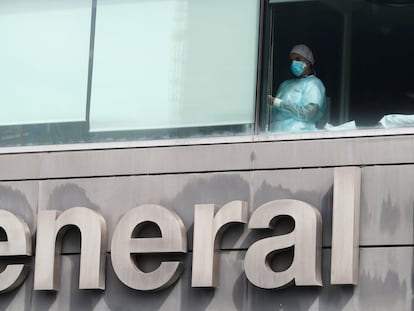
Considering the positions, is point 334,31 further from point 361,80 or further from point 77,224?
point 77,224

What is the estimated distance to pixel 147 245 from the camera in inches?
471

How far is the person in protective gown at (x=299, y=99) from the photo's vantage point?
1212 centimetres

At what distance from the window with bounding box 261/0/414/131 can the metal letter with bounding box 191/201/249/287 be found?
902 millimetres

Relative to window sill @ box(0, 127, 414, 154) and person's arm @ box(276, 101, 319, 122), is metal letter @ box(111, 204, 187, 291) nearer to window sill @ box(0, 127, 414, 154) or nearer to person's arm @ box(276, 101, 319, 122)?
window sill @ box(0, 127, 414, 154)

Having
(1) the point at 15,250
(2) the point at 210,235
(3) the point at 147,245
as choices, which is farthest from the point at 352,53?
(1) the point at 15,250

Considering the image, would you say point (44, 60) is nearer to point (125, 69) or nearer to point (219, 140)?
point (125, 69)

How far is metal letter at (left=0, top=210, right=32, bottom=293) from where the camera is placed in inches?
487

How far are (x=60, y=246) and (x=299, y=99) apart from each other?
8.15 feet

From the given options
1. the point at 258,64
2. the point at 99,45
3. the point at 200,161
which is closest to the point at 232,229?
the point at 200,161

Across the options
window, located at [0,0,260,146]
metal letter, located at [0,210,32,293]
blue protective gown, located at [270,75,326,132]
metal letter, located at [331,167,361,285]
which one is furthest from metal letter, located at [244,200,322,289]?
metal letter, located at [0,210,32,293]

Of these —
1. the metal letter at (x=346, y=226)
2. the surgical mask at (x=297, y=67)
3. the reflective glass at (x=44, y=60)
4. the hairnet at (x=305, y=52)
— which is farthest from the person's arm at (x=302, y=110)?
the reflective glass at (x=44, y=60)

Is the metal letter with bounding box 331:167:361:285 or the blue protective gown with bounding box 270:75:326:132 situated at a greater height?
the blue protective gown with bounding box 270:75:326:132

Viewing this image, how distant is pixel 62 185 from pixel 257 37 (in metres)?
2.21

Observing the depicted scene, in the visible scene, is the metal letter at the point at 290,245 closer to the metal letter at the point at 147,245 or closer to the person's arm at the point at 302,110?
the metal letter at the point at 147,245
